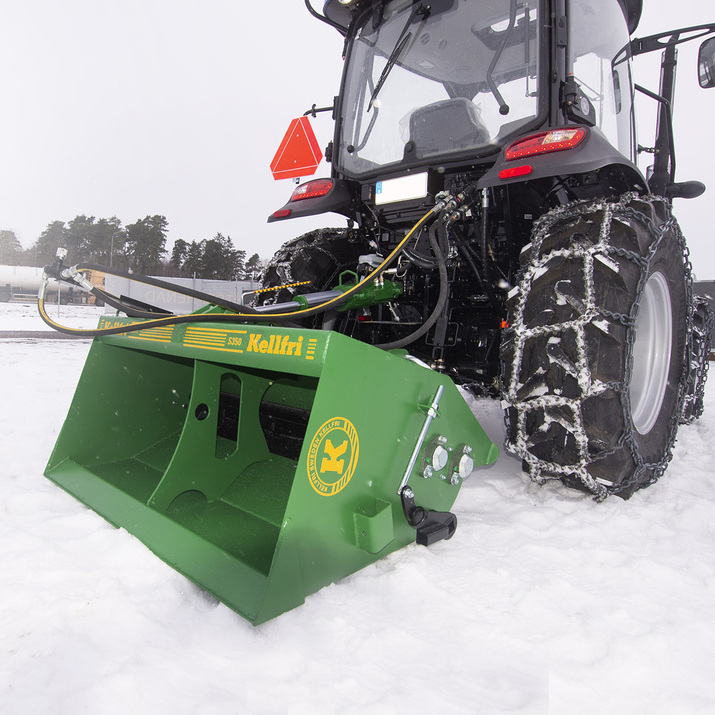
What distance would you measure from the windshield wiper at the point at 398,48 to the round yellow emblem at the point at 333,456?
220 cm

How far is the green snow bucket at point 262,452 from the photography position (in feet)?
4.30

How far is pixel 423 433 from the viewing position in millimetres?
1591

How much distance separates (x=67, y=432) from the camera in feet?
6.89

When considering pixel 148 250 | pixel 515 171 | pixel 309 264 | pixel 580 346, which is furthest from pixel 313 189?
pixel 148 250

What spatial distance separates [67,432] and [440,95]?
2.43m

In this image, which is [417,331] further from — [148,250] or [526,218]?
[148,250]

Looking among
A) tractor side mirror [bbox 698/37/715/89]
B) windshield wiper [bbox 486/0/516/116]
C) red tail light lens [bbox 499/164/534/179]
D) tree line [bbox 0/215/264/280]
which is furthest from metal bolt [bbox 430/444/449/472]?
tree line [bbox 0/215/264/280]

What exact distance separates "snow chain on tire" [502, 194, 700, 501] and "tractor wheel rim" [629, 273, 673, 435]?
0.43 m

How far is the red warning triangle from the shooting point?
211 inches

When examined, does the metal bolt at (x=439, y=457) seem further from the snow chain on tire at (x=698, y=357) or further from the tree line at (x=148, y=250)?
the tree line at (x=148, y=250)

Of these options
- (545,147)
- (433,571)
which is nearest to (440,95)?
(545,147)

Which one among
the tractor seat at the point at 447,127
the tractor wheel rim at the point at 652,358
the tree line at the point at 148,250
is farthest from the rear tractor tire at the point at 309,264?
the tree line at the point at 148,250

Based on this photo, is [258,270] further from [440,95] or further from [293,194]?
[440,95]

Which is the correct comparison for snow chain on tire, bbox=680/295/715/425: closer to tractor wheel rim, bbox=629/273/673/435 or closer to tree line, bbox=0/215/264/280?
tractor wheel rim, bbox=629/273/673/435
